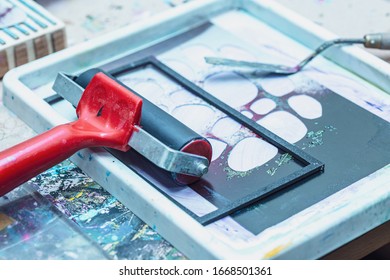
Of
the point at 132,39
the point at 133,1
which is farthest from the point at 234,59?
the point at 133,1

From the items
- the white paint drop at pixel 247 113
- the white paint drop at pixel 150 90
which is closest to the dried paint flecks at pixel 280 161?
the white paint drop at pixel 247 113

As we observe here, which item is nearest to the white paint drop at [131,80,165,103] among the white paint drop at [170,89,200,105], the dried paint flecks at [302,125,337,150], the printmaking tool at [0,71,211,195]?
the white paint drop at [170,89,200,105]

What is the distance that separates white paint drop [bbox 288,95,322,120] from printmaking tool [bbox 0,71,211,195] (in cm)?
19

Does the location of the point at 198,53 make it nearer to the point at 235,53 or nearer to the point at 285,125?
the point at 235,53

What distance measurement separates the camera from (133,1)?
52.5 inches

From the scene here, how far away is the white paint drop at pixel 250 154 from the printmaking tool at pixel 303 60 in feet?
0.53

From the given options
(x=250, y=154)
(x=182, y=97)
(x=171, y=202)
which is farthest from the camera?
(x=182, y=97)

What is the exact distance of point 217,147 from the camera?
973mm

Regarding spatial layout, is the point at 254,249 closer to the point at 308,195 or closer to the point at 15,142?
the point at 308,195

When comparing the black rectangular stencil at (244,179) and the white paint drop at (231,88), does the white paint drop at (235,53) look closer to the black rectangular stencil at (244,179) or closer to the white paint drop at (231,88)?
the white paint drop at (231,88)

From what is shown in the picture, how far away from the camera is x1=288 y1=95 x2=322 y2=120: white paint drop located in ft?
3.39

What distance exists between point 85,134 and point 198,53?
328 millimetres

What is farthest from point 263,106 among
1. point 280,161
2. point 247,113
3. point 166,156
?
point 166,156

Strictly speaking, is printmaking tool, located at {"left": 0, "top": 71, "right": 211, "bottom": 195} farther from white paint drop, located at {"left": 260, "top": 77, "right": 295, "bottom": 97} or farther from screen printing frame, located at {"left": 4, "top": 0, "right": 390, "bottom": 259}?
white paint drop, located at {"left": 260, "top": 77, "right": 295, "bottom": 97}
